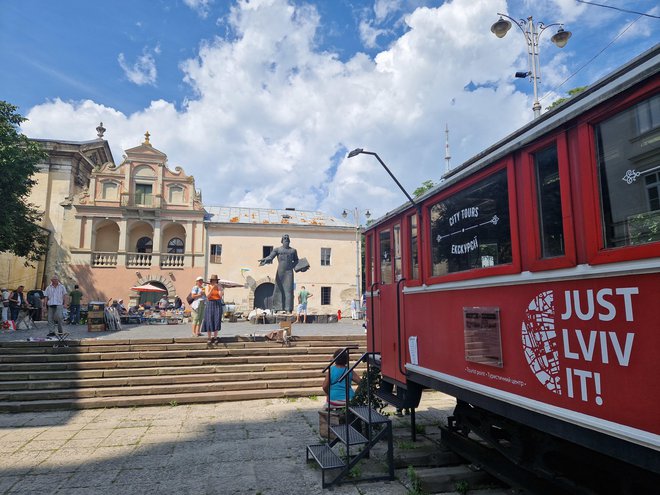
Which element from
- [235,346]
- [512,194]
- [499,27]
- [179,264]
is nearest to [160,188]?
[179,264]

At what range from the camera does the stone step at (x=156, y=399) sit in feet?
24.6

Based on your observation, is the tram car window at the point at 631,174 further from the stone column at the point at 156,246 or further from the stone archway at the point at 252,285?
the stone column at the point at 156,246

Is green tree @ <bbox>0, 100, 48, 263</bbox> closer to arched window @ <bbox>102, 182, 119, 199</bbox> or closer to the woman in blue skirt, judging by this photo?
arched window @ <bbox>102, 182, 119, 199</bbox>

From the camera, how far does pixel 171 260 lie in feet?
90.4

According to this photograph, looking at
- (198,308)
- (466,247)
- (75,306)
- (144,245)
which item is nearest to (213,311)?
(198,308)

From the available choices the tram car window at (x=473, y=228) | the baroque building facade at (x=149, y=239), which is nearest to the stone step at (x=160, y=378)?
the tram car window at (x=473, y=228)

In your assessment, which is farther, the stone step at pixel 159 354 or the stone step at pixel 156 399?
Result: the stone step at pixel 159 354

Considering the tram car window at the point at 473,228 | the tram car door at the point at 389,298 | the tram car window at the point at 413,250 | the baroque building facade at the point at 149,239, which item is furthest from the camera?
the baroque building facade at the point at 149,239

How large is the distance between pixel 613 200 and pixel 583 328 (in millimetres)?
738

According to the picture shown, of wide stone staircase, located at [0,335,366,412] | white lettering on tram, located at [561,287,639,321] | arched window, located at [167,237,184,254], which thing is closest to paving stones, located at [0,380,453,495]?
wide stone staircase, located at [0,335,366,412]

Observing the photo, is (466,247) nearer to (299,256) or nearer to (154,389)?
(154,389)

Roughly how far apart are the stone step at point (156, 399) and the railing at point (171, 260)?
20.5 m

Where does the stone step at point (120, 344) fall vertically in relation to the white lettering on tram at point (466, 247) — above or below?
below

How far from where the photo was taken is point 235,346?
32.8 ft
